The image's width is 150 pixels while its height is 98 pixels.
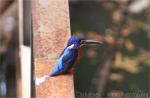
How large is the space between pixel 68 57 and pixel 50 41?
42mm

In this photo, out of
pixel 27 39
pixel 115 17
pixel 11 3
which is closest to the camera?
pixel 27 39

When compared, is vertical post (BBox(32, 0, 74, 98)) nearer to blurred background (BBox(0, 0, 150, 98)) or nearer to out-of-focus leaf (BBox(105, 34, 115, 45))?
out-of-focus leaf (BBox(105, 34, 115, 45))

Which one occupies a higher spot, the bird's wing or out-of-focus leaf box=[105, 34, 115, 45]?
out-of-focus leaf box=[105, 34, 115, 45]

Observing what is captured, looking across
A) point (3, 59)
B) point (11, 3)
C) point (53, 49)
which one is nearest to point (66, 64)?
point (53, 49)

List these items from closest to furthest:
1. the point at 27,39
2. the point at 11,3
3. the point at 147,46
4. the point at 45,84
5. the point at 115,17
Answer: the point at 45,84 < the point at 27,39 < the point at 11,3 < the point at 115,17 < the point at 147,46

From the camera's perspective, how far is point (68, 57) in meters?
0.87

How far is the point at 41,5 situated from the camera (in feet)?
2.96

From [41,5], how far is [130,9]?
8.18ft

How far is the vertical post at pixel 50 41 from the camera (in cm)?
86

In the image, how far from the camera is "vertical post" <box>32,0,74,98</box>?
0.86 meters

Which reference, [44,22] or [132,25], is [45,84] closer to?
[44,22]

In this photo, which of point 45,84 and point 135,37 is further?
point 135,37

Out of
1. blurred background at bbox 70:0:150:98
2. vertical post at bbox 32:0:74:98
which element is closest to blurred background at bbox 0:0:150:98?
blurred background at bbox 70:0:150:98

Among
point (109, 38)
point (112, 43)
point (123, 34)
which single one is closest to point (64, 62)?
point (109, 38)
